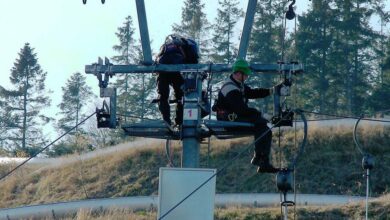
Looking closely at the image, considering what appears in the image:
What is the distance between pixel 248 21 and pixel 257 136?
1796mm

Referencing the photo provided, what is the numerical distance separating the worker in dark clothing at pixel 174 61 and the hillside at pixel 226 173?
67.2ft

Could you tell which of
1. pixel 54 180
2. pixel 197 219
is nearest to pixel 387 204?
pixel 197 219

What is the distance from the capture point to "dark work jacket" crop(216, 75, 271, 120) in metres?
15.3

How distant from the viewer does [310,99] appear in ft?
209

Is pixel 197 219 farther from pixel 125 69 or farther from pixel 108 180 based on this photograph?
pixel 108 180

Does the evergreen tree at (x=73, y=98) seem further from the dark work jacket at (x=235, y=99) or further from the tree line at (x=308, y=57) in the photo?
the dark work jacket at (x=235, y=99)

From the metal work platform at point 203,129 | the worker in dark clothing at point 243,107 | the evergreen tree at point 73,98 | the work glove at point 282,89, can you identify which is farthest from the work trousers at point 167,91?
the evergreen tree at point 73,98

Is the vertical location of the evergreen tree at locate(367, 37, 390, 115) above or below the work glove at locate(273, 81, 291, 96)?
above

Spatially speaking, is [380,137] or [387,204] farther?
[380,137]

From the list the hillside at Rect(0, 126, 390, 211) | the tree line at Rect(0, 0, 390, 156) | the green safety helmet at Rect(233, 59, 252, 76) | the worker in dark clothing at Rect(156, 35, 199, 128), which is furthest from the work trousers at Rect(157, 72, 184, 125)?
the tree line at Rect(0, 0, 390, 156)

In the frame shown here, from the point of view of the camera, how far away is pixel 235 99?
50.4 feet

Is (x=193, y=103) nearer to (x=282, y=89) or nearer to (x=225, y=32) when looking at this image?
(x=282, y=89)

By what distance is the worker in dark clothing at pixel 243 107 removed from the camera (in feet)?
50.3

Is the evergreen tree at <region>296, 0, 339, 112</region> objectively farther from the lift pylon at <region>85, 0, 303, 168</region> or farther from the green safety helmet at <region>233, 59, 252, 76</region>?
the green safety helmet at <region>233, 59, 252, 76</region>
